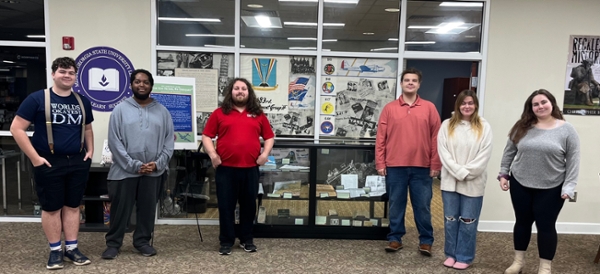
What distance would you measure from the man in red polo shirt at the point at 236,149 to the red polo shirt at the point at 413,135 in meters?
1.14

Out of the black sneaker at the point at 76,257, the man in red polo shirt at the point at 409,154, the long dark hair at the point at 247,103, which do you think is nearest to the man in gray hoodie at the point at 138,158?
the black sneaker at the point at 76,257

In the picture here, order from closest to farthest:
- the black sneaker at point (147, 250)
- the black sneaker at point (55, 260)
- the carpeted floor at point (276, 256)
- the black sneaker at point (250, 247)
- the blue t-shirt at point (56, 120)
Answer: the blue t-shirt at point (56, 120)
the black sneaker at point (55, 260)
the carpeted floor at point (276, 256)
the black sneaker at point (147, 250)
the black sneaker at point (250, 247)

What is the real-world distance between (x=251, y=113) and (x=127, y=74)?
1769mm

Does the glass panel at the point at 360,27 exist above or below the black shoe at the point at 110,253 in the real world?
above

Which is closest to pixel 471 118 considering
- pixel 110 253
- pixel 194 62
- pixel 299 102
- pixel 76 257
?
pixel 299 102

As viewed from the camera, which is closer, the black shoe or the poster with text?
the black shoe

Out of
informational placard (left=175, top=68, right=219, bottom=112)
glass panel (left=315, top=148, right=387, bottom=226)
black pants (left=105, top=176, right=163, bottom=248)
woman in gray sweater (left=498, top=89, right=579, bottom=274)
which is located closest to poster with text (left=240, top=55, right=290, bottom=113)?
informational placard (left=175, top=68, right=219, bottom=112)

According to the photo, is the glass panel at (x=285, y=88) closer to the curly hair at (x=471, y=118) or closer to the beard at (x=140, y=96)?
the beard at (x=140, y=96)

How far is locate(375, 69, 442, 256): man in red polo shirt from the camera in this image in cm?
374

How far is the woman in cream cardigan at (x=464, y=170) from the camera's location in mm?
3408

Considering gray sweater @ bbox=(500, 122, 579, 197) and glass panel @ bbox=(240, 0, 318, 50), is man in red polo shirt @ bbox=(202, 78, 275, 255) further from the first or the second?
gray sweater @ bbox=(500, 122, 579, 197)

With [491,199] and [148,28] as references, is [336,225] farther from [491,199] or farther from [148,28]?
[148,28]

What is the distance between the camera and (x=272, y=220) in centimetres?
435

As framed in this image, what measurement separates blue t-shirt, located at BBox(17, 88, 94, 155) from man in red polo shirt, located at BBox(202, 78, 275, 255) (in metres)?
1.02
